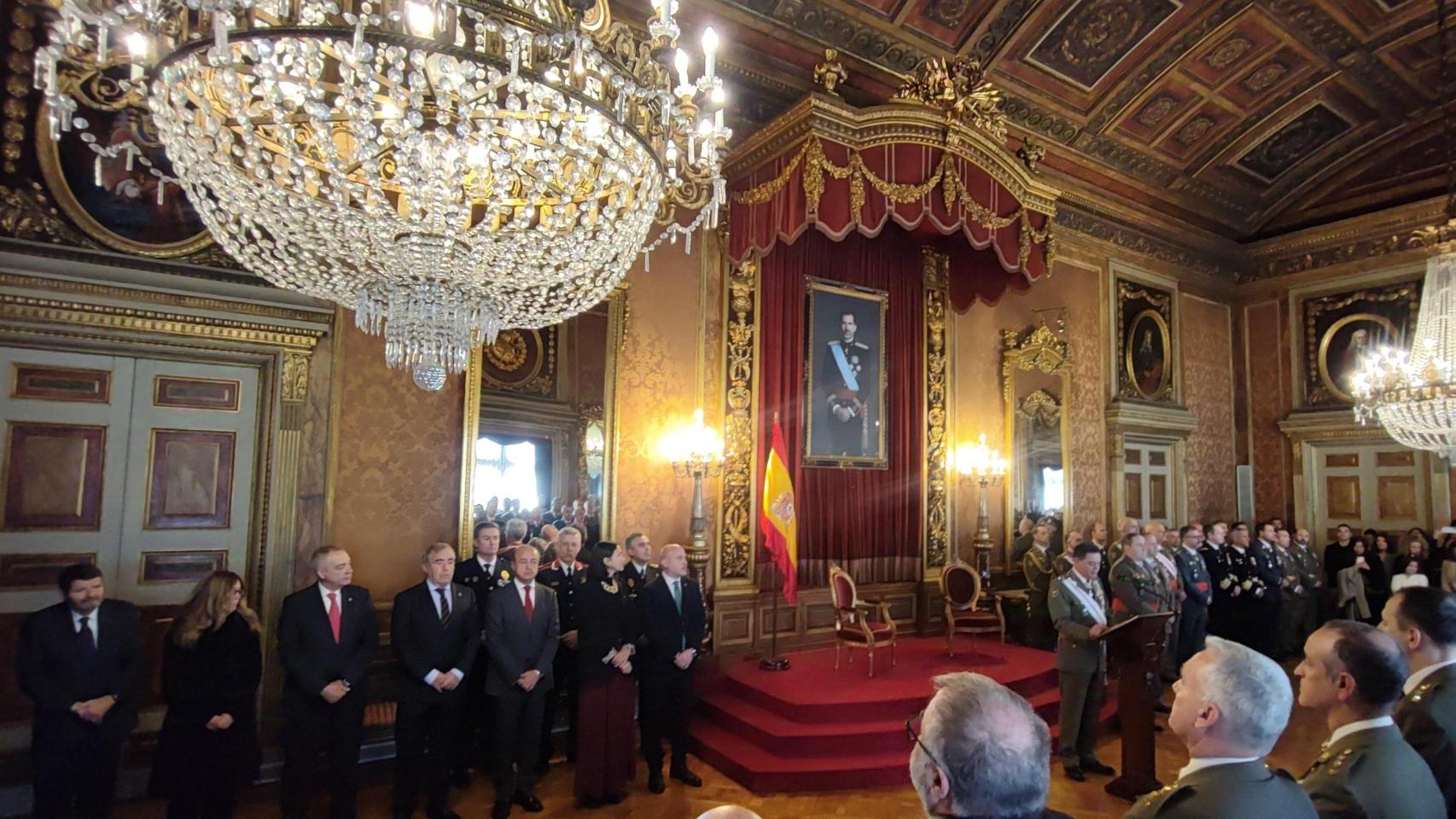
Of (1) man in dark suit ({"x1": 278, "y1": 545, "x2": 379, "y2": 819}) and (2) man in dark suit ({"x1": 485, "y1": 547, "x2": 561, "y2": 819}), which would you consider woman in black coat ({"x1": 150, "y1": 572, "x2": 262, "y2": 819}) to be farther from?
(2) man in dark suit ({"x1": 485, "y1": 547, "x2": 561, "y2": 819})

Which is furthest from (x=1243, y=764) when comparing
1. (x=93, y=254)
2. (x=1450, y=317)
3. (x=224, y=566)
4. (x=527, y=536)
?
(x=1450, y=317)

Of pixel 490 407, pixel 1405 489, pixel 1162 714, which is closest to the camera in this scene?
pixel 490 407

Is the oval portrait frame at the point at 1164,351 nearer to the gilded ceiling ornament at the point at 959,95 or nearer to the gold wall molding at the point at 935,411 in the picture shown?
the gold wall molding at the point at 935,411

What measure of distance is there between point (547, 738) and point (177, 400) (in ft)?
9.49

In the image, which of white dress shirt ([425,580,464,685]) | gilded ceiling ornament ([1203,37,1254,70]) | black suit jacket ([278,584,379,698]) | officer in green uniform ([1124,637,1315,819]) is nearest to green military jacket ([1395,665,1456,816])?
officer in green uniform ([1124,637,1315,819])

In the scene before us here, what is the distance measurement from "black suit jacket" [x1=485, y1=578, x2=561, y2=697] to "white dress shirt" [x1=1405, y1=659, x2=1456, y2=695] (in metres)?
3.63

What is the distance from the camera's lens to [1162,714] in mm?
6094

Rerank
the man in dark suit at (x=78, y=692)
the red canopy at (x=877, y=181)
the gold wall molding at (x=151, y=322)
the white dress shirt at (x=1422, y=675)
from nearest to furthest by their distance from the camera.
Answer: the white dress shirt at (x=1422, y=675)
the man in dark suit at (x=78, y=692)
the gold wall molding at (x=151, y=322)
the red canopy at (x=877, y=181)

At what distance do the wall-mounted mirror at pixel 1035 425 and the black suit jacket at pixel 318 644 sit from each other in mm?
6262

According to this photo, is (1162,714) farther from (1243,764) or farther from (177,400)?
(177,400)

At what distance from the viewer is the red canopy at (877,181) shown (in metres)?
5.13

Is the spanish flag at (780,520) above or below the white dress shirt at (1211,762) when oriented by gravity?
above

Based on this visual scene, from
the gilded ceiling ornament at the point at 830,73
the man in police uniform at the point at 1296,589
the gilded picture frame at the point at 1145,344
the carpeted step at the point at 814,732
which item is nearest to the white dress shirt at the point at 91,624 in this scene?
the carpeted step at the point at 814,732

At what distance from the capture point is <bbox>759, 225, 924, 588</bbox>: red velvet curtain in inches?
266
